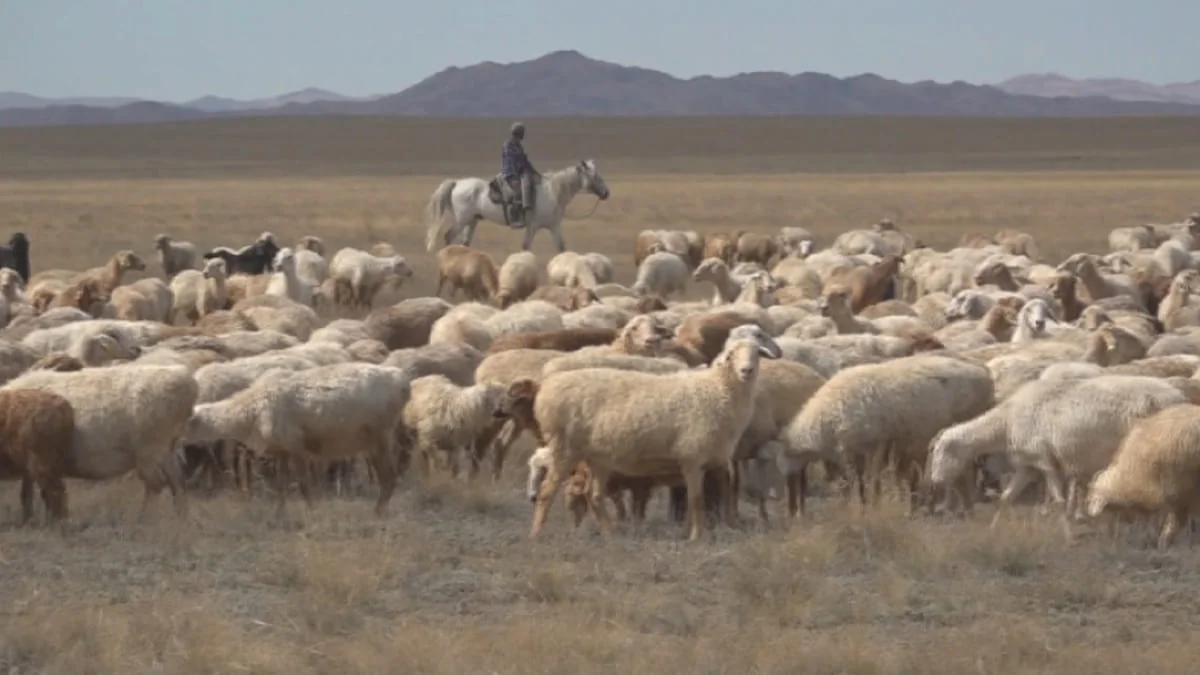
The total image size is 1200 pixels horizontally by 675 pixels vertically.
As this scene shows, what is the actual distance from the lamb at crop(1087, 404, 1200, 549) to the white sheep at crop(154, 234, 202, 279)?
1888cm

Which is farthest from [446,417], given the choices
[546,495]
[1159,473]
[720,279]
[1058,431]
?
[720,279]

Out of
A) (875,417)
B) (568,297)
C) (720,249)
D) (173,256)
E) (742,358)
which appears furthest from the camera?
(720,249)

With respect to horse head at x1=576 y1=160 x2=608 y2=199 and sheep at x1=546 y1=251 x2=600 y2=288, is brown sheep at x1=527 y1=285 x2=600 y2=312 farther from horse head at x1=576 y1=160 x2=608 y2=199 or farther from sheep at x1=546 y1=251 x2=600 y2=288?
horse head at x1=576 y1=160 x2=608 y2=199

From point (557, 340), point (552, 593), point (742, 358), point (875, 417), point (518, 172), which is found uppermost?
point (742, 358)

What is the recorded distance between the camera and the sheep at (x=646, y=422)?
409 inches

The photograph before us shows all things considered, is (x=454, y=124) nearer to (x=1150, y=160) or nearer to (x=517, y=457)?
(x=1150, y=160)

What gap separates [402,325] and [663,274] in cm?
699

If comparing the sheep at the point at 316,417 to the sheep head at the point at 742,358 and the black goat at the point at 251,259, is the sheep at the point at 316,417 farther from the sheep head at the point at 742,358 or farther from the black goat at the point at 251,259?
the black goat at the point at 251,259

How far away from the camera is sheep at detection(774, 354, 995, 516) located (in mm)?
11078

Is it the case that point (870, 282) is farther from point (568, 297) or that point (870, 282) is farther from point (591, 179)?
point (591, 179)

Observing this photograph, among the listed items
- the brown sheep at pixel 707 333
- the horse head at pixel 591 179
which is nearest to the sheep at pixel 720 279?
the brown sheep at pixel 707 333

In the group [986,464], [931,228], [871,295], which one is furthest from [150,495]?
[931,228]

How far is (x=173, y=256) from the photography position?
26953 millimetres

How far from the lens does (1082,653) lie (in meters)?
7.87
